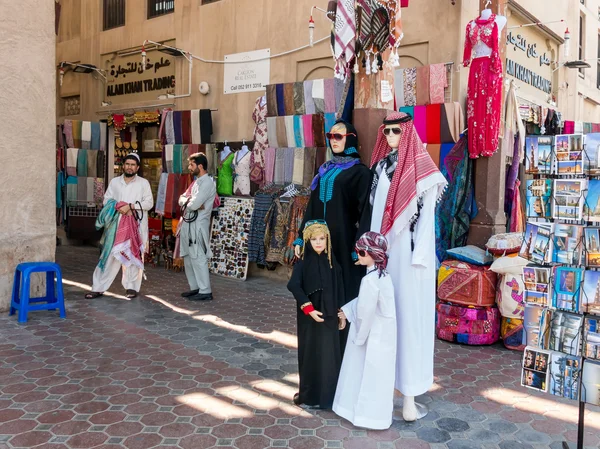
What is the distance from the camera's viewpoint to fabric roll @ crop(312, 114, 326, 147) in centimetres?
688

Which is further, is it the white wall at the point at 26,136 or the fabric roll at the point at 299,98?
the fabric roll at the point at 299,98

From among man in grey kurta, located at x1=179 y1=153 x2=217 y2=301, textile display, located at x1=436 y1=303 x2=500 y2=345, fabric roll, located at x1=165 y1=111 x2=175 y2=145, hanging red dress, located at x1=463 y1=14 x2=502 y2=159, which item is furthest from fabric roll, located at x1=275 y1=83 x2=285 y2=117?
textile display, located at x1=436 y1=303 x2=500 y2=345

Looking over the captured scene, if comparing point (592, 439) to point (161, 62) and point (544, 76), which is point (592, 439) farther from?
point (161, 62)

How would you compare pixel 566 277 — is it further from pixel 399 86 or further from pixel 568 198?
pixel 399 86

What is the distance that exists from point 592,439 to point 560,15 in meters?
7.68

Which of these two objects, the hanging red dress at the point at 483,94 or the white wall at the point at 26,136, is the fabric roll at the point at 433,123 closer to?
the hanging red dress at the point at 483,94

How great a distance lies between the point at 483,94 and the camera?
5.53 m

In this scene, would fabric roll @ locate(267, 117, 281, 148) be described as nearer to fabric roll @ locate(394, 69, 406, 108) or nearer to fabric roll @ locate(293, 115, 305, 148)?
fabric roll @ locate(293, 115, 305, 148)

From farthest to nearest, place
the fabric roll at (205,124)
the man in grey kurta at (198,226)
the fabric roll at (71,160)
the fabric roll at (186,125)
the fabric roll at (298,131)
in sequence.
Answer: the fabric roll at (71,160) < the fabric roll at (186,125) < the fabric roll at (205,124) < the fabric roll at (298,131) < the man in grey kurta at (198,226)

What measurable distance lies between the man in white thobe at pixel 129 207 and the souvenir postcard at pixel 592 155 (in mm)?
4789

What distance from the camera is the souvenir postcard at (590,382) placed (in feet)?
8.65

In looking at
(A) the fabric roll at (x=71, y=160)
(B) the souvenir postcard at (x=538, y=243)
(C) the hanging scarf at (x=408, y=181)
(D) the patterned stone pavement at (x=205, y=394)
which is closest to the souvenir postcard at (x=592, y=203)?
(B) the souvenir postcard at (x=538, y=243)

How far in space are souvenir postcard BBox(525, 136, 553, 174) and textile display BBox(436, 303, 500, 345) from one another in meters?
2.11

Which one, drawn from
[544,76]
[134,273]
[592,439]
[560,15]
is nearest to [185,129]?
[134,273]
